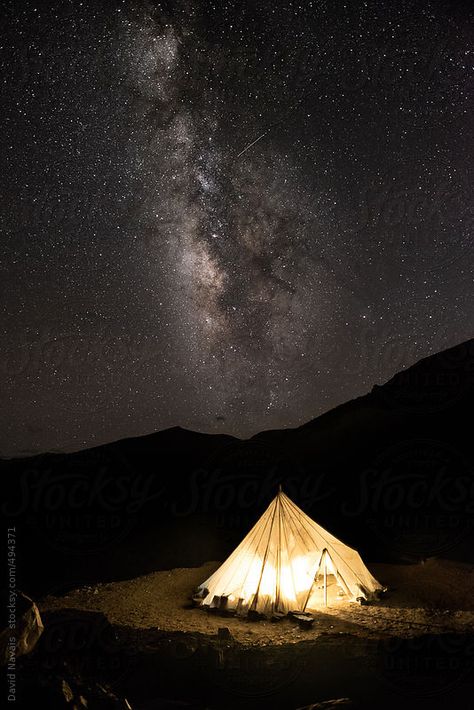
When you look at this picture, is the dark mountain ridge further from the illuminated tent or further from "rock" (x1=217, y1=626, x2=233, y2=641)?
"rock" (x1=217, y1=626, x2=233, y2=641)

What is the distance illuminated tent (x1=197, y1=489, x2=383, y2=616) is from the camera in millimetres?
9805

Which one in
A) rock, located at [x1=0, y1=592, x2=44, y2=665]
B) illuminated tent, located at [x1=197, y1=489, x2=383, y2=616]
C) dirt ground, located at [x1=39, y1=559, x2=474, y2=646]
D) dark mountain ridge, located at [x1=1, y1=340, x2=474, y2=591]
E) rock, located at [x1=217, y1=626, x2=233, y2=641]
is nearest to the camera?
rock, located at [x1=0, y1=592, x2=44, y2=665]

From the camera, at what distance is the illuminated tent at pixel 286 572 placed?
32.2 ft

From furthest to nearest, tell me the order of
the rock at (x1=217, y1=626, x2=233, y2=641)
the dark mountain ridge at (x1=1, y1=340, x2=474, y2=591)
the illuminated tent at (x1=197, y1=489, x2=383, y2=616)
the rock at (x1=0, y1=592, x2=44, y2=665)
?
the dark mountain ridge at (x1=1, y1=340, x2=474, y2=591)
the illuminated tent at (x1=197, y1=489, x2=383, y2=616)
the rock at (x1=217, y1=626, x2=233, y2=641)
the rock at (x1=0, y1=592, x2=44, y2=665)

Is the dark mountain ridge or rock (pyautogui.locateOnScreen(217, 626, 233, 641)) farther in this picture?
the dark mountain ridge

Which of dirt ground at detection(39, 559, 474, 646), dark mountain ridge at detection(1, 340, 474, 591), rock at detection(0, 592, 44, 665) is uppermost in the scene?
dark mountain ridge at detection(1, 340, 474, 591)

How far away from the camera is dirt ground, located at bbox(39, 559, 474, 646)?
8.02 m

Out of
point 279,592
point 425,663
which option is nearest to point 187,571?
point 279,592

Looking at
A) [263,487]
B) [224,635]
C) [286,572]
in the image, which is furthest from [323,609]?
[263,487]

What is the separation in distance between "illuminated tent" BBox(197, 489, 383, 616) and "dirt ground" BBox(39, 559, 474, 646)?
1.27 feet

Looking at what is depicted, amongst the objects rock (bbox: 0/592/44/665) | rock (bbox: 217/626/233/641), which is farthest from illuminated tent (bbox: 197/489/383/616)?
rock (bbox: 0/592/44/665)

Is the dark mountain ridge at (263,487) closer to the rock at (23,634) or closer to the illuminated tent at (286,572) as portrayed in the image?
the illuminated tent at (286,572)

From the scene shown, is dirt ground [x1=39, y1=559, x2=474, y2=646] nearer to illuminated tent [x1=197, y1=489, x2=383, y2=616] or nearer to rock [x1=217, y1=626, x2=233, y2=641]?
rock [x1=217, y1=626, x2=233, y2=641]

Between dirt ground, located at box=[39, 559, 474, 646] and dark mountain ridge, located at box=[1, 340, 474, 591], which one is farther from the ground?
dark mountain ridge, located at box=[1, 340, 474, 591]
